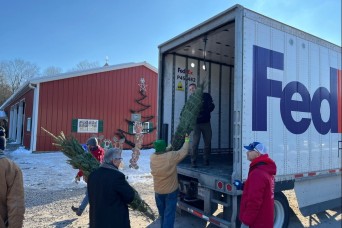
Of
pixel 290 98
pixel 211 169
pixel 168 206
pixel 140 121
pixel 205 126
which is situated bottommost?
pixel 168 206

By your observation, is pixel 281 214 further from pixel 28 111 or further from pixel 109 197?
pixel 28 111

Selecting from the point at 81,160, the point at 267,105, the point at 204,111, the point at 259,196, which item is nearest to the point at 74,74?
the point at 204,111

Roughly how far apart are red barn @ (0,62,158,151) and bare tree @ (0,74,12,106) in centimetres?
3203

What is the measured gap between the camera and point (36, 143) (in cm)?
1606

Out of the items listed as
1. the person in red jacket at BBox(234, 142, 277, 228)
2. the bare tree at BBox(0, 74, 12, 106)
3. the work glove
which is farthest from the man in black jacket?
the bare tree at BBox(0, 74, 12, 106)

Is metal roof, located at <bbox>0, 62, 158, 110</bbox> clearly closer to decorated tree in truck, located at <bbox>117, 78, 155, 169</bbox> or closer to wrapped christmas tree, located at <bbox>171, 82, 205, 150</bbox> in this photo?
decorated tree in truck, located at <bbox>117, 78, 155, 169</bbox>

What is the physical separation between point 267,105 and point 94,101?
1465cm

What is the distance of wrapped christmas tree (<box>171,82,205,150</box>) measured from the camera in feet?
18.4

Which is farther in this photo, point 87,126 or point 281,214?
point 87,126

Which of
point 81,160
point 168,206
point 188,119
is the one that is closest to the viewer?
point 81,160

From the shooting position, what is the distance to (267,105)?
15.5 feet

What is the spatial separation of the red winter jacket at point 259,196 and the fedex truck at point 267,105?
864 mm

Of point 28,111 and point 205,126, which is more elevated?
point 28,111

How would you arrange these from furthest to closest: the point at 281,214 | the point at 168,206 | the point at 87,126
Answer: the point at 87,126
the point at 281,214
the point at 168,206
